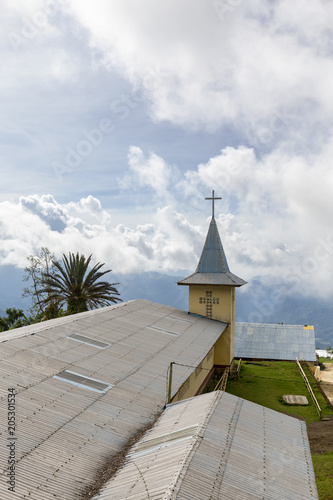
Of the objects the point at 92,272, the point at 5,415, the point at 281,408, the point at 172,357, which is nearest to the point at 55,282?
the point at 92,272

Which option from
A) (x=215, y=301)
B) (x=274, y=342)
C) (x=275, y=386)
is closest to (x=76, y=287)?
(x=215, y=301)

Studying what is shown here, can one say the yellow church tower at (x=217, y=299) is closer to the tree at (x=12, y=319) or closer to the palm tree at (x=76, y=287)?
the palm tree at (x=76, y=287)

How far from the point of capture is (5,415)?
878 centimetres

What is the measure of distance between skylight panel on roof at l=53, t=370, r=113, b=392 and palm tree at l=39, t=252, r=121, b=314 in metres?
17.7

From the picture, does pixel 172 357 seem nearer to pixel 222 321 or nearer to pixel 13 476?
pixel 13 476

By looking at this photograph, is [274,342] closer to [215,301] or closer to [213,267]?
[215,301]

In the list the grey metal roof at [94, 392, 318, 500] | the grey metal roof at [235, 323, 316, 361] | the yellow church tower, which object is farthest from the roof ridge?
the grey metal roof at [235, 323, 316, 361]

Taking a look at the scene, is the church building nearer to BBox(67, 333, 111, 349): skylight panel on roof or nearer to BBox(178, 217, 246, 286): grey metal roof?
BBox(67, 333, 111, 349): skylight panel on roof

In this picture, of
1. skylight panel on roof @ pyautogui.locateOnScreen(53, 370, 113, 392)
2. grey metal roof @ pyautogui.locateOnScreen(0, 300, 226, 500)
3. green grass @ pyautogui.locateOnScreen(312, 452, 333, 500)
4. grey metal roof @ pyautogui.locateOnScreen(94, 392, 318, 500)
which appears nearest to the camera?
grey metal roof @ pyautogui.locateOnScreen(94, 392, 318, 500)

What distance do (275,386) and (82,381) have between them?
2017cm

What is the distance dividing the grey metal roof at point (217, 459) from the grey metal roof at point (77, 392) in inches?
32.0

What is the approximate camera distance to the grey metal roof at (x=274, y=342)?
37.5 m

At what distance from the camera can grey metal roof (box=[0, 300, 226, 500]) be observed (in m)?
7.43

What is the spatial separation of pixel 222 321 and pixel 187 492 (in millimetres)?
23330
